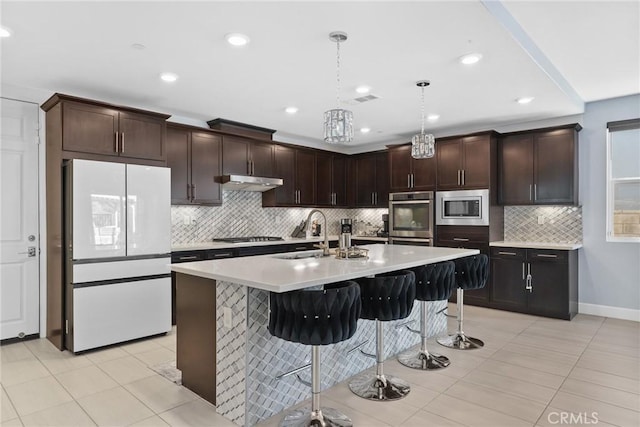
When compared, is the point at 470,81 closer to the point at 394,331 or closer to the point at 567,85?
the point at 567,85

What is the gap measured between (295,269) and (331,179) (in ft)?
14.7

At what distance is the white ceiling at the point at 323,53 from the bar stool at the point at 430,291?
1764 millimetres

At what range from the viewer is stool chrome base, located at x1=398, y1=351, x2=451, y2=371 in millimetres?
3246

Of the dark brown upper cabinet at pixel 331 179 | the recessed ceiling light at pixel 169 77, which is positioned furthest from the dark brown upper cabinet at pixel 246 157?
the recessed ceiling light at pixel 169 77

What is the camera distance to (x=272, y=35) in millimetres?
2818

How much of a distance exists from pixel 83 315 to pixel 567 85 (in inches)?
218

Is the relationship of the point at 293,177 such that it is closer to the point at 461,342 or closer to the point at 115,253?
the point at 115,253

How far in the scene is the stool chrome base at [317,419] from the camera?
7.64ft

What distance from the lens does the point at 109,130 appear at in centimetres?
387

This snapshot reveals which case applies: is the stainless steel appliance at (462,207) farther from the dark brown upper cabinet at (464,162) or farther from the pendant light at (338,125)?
the pendant light at (338,125)

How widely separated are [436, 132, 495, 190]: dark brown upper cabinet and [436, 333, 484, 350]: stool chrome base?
92.6 inches

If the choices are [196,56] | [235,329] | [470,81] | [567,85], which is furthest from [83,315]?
[567,85]

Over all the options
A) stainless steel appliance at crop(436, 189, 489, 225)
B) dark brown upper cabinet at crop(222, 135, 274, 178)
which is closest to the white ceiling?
dark brown upper cabinet at crop(222, 135, 274, 178)

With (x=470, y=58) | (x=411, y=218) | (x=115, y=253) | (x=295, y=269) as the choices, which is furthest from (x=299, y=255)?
(x=411, y=218)
